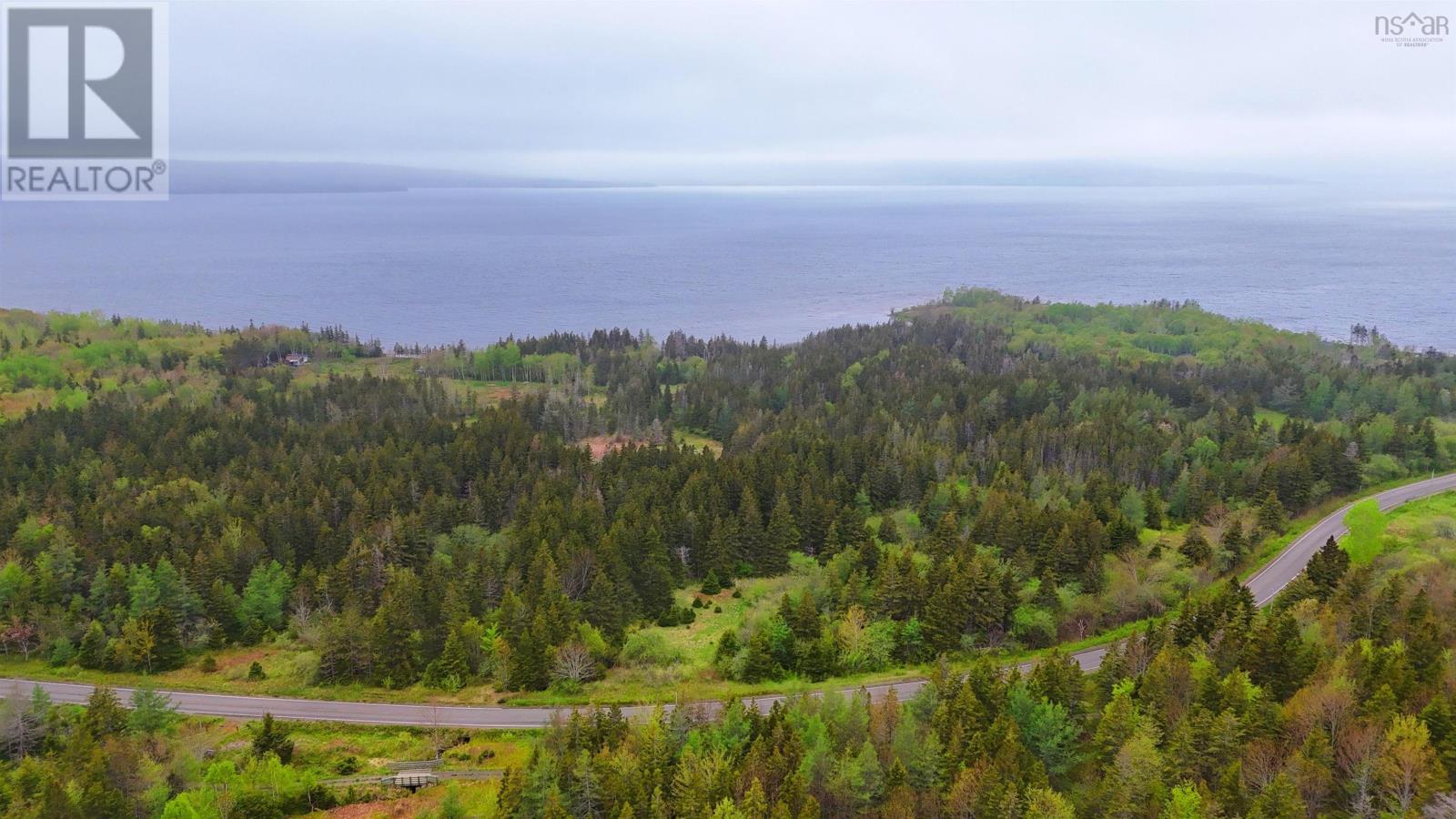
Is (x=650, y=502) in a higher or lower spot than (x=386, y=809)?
higher

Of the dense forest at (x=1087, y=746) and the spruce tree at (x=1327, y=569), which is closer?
the dense forest at (x=1087, y=746)

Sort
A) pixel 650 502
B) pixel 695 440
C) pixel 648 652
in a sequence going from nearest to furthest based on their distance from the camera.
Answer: pixel 648 652 → pixel 650 502 → pixel 695 440

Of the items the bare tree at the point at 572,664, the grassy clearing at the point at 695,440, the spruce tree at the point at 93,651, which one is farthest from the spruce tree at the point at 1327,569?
the spruce tree at the point at 93,651

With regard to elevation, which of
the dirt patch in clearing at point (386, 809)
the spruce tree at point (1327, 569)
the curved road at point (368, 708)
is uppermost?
the spruce tree at point (1327, 569)

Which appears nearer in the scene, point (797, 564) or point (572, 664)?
point (572, 664)

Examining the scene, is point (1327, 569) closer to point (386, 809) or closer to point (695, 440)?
point (386, 809)

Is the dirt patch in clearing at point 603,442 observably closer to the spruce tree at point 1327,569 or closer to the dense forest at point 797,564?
the dense forest at point 797,564

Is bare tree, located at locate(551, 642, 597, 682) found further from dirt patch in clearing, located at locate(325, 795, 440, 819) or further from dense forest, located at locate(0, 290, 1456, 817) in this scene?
dirt patch in clearing, located at locate(325, 795, 440, 819)

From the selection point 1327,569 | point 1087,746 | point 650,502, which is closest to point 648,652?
point 650,502

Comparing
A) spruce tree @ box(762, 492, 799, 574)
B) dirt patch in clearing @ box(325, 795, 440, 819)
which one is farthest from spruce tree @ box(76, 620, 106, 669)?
spruce tree @ box(762, 492, 799, 574)

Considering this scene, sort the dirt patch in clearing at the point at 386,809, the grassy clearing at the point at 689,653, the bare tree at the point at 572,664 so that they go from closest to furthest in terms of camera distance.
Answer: the dirt patch in clearing at the point at 386,809 → the grassy clearing at the point at 689,653 → the bare tree at the point at 572,664

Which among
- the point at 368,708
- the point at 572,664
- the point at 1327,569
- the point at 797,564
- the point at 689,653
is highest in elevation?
the point at 1327,569
